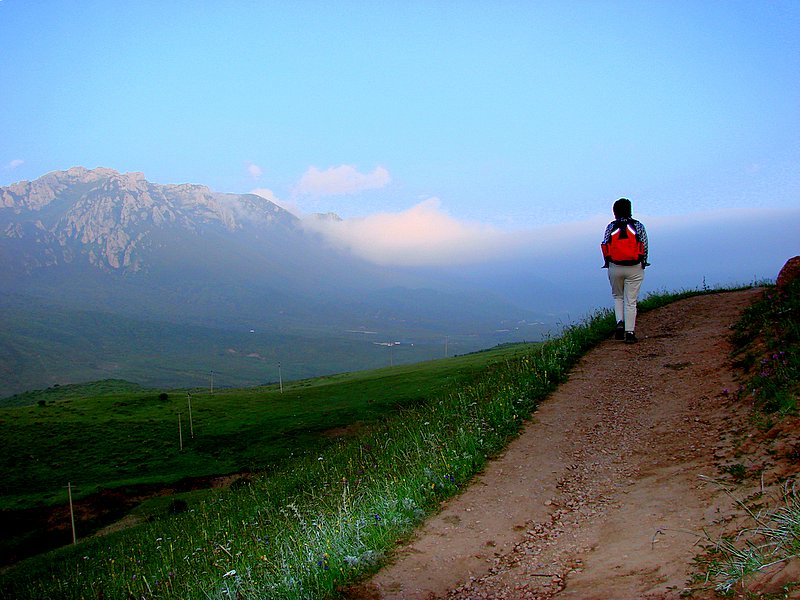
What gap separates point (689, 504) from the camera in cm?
746

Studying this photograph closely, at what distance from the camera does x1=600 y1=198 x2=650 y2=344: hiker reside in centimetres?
1647

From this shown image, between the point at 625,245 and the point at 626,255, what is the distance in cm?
28

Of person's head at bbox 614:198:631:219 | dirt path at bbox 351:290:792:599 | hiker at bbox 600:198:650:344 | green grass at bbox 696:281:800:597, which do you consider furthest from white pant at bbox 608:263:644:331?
dirt path at bbox 351:290:792:599

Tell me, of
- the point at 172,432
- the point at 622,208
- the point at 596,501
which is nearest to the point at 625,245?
the point at 622,208

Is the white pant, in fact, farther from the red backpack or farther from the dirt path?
the dirt path

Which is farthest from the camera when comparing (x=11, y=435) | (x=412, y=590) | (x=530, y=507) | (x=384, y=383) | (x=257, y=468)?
(x=384, y=383)

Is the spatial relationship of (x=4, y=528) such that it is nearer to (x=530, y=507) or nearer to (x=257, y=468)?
(x=257, y=468)

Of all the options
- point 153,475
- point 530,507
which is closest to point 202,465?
point 153,475

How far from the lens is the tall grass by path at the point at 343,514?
7.65 m

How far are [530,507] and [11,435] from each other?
56342 millimetres

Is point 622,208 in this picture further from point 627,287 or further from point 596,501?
→ point 596,501

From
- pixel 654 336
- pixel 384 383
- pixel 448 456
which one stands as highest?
pixel 654 336

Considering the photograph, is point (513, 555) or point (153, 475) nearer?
point (513, 555)

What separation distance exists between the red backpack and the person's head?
0.75ft
